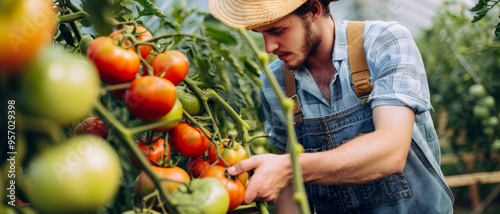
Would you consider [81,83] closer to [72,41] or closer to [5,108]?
[5,108]

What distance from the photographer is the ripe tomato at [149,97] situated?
0.73 m

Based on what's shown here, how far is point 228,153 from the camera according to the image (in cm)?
92

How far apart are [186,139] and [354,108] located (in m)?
0.86

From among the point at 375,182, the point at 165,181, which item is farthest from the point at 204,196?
the point at 375,182

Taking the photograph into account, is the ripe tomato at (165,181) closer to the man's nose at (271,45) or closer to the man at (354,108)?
the man at (354,108)

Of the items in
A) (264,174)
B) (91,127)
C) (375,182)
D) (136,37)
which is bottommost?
(375,182)

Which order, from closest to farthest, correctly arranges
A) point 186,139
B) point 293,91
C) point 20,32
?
point 20,32 → point 186,139 → point 293,91

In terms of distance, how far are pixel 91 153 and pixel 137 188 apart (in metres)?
0.35

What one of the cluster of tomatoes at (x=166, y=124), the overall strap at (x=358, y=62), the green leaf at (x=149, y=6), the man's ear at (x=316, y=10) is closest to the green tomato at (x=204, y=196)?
the cluster of tomatoes at (x=166, y=124)

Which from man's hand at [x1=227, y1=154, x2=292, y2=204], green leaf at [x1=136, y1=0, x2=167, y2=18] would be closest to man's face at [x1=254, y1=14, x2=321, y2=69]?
green leaf at [x1=136, y1=0, x2=167, y2=18]

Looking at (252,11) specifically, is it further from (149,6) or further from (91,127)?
(91,127)

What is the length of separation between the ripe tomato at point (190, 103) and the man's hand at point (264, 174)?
0.13 meters

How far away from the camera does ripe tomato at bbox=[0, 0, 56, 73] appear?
0.44 m

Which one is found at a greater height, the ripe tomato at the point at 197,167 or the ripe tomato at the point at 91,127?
the ripe tomato at the point at 91,127
